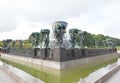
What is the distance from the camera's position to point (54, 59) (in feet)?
71.6

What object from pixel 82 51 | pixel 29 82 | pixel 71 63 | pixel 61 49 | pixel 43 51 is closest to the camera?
pixel 29 82

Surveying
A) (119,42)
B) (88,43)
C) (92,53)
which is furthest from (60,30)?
(119,42)

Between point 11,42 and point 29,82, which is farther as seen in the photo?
point 11,42

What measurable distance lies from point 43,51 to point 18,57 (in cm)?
1421

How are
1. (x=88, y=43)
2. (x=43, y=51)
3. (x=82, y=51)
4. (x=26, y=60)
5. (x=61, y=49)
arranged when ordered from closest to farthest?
(x=61, y=49)
(x=43, y=51)
(x=82, y=51)
(x=26, y=60)
(x=88, y=43)

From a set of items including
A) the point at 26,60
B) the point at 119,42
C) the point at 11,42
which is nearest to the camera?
the point at 26,60

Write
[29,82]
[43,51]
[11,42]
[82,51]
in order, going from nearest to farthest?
1. [29,82]
2. [43,51]
3. [82,51]
4. [11,42]

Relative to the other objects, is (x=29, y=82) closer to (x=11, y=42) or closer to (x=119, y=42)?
(x=11, y=42)

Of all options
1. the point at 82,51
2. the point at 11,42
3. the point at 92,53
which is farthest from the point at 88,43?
the point at 82,51

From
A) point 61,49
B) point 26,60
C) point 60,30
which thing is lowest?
point 26,60

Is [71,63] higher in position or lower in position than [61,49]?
lower

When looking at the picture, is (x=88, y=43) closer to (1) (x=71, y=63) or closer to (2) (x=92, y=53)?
(2) (x=92, y=53)

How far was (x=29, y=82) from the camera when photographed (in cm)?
905

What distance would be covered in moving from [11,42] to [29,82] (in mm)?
52663
